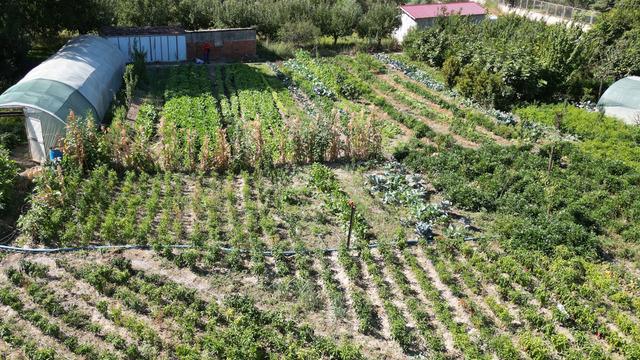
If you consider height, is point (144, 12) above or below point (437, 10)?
below

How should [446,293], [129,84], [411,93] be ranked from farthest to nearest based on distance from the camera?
[411,93], [129,84], [446,293]

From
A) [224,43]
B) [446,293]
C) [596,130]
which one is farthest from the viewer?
[224,43]

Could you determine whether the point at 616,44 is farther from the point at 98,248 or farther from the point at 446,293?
the point at 98,248

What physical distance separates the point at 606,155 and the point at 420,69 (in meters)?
13.5

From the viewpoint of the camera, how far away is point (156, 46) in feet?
103

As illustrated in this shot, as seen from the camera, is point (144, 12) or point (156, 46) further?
point (144, 12)

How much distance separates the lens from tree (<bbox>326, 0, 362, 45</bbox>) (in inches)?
1447

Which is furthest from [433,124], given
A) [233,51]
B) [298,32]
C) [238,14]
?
[238,14]

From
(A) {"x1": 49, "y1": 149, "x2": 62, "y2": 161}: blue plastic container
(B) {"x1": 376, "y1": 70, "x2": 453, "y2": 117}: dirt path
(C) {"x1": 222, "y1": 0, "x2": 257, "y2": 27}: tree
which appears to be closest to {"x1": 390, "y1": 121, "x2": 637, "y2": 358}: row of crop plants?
(B) {"x1": 376, "y1": 70, "x2": 453, "y2": 117}: dirt path

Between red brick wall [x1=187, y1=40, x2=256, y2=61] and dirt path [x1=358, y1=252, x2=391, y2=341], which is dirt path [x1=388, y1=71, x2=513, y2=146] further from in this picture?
dirt path [x1=358, y1=252, x2=391, y2=341]

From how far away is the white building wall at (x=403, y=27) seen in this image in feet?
121

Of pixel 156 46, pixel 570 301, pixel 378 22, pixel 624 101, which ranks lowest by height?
pixel 570 301

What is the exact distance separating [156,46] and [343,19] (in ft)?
43.0

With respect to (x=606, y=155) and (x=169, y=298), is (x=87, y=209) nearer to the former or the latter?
(x=169, y=298)
